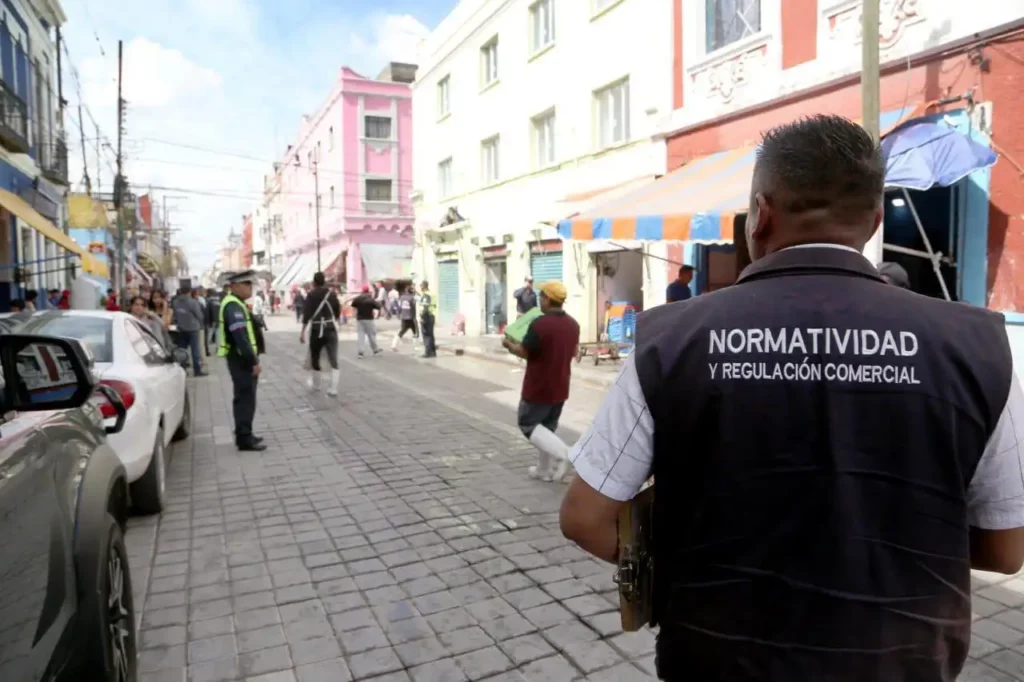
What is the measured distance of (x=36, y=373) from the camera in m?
2.88

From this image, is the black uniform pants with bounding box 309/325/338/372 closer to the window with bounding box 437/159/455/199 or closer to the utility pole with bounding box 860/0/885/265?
the utility pole with bounding box 860/0/885/265

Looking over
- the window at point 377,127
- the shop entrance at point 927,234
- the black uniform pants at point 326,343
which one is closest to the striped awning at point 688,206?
the shop entrance at point 927,234

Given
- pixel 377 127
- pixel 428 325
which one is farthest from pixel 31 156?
pixel 377 127

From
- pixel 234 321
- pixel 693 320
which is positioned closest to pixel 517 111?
pixel 234 321

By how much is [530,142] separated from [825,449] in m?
18.2

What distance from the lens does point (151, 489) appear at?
5.32 metres

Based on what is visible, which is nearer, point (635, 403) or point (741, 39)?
point (635, 403)

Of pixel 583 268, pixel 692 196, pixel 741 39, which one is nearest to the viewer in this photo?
pixel 692 196

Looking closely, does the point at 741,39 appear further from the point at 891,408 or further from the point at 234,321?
the point at 891,408

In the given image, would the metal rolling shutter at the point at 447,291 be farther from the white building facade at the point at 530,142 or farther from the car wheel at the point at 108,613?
the car wheel at the point at 108,613

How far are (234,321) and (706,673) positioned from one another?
638cm

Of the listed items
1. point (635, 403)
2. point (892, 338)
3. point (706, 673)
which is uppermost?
point (892, 338)

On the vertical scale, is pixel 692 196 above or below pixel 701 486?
above

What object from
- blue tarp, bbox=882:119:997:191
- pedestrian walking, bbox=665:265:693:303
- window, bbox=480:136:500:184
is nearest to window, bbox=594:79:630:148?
pedestrian walking, bbox=665:265:693:303
